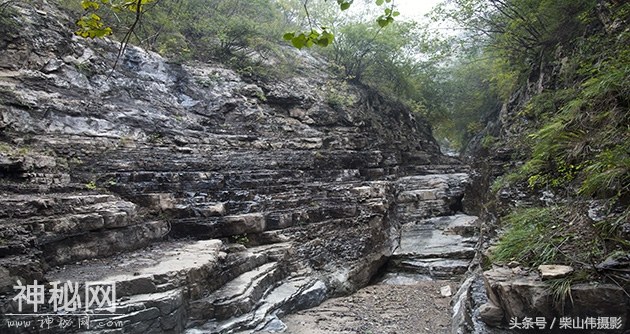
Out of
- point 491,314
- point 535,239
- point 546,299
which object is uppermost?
point 535,239

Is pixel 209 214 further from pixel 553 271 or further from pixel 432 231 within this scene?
pixel 432 231

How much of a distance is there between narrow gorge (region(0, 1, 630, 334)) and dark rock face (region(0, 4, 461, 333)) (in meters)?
0.03

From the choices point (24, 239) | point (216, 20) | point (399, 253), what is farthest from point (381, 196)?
point (216, 20)

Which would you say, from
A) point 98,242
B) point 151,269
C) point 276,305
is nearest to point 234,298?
point 276,305

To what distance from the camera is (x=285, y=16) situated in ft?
50.9

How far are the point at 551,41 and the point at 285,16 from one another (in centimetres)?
996

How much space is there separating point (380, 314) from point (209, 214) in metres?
3.08

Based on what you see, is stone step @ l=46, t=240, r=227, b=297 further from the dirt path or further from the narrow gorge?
the dirt path

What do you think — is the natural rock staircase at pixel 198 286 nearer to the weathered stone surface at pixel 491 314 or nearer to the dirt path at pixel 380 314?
the dirt path at pixel 380 314

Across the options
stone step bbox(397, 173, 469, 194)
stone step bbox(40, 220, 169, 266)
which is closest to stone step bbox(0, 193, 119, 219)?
stone step bbox(40, 220, 169, 266)

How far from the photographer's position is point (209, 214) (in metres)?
6.28

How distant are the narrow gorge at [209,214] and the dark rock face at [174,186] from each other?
27 mm

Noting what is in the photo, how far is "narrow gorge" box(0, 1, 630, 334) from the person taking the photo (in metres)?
3.84

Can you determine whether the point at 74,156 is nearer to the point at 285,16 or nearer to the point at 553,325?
the point at 553,325
